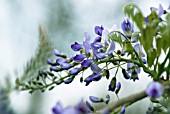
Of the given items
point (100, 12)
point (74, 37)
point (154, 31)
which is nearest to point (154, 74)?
point (154, 31)

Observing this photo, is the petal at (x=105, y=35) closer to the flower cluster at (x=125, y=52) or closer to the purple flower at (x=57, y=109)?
the flower cluster at (x=125, y=52)

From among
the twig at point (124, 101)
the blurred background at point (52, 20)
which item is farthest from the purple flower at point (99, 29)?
the blurred background at point (52, 20)

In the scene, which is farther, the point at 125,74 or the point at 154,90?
the point at 125,74

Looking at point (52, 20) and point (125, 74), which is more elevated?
point (52, 20)

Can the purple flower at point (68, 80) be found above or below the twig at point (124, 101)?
above

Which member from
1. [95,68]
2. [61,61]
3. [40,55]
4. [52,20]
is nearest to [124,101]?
[95,68]

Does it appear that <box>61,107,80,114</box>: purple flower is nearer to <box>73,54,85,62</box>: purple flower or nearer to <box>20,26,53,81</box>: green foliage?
<box>73,54,85,62</box>: purple flower

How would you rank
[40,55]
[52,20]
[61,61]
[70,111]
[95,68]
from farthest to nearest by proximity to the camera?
[52,20] < [40,55] < [61,61] < [95,68] < [70,111]

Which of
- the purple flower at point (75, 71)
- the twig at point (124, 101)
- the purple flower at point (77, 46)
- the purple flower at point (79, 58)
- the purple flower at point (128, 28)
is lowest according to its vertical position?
the twig at point (124, 101)

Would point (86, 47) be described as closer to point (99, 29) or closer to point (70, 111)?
point (99, 29)

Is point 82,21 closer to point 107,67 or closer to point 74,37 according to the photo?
point 74,37

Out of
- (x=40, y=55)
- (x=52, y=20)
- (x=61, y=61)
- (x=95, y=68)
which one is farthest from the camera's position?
(x=52, y=20)
